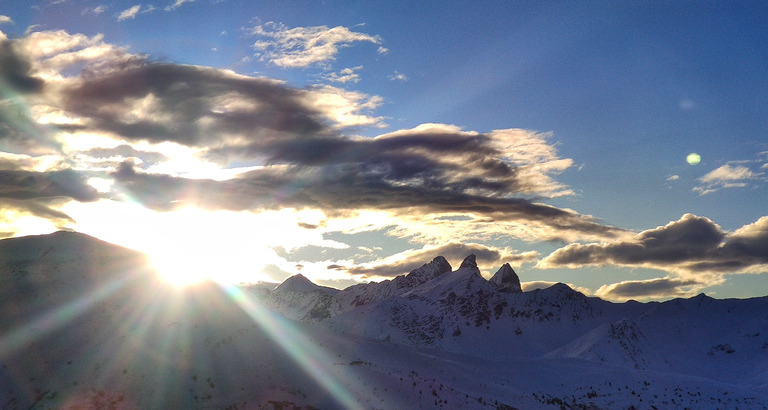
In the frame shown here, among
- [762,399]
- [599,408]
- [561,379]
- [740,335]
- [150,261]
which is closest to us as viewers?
[150,261]

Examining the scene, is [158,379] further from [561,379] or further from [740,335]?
[740,335]

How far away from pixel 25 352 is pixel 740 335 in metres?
168

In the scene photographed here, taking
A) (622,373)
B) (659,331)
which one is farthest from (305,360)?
(659,331)

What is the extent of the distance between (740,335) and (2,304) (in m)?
169

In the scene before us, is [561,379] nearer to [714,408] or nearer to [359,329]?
[714,408]

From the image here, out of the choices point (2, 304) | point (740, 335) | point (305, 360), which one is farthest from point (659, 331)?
point (2, 304)

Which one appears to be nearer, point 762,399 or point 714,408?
point 714,408

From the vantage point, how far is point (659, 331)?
17925cm

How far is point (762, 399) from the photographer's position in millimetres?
60500

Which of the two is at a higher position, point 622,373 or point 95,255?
point 95,255

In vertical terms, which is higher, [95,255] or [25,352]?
[95,255]

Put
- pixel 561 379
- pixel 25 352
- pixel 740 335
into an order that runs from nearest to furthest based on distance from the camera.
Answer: pixel 25 352 → pixel 561 379 → pixel 740 335

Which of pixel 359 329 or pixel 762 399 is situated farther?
pixel 359 329

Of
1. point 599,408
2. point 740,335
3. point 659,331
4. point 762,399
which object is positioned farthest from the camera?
point 659,331
